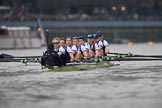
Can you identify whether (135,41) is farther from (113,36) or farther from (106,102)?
(106,102)

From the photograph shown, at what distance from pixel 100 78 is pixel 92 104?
7.22 metres

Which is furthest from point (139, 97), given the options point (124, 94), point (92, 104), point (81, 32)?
point (81, 32)

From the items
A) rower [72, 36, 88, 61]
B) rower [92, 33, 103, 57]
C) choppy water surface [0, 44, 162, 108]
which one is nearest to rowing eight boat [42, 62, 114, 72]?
choppy water surface [0, 44, 162, 108]

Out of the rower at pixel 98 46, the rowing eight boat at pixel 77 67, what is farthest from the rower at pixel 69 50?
the rower at pixel 98 46

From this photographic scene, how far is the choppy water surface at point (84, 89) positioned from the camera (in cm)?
1630

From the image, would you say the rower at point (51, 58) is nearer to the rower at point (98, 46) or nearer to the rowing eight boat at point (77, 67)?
the rowing eight boat at point (77, 67)

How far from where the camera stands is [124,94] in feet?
58.7

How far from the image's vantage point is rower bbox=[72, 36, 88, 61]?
90.7ft

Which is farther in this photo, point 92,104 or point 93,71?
point 93,71

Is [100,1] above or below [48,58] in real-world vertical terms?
above

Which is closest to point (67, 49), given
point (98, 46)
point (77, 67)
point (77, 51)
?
point (77, 51)

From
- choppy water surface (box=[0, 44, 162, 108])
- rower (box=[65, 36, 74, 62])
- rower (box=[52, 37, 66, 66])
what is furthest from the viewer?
rower (box=[65, 36, 74, 62])

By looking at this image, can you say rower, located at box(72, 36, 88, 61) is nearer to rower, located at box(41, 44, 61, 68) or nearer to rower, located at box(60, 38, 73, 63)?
rower, located at box(60, 38, 73, 63)

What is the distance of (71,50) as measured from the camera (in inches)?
1085
